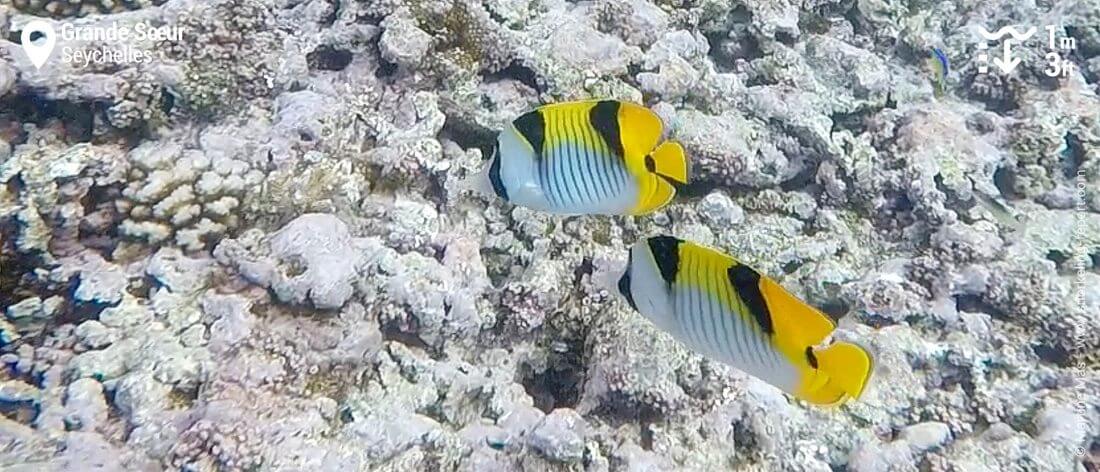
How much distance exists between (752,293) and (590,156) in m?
0.51

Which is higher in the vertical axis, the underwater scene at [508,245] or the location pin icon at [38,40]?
the location pin icon at [38,40]

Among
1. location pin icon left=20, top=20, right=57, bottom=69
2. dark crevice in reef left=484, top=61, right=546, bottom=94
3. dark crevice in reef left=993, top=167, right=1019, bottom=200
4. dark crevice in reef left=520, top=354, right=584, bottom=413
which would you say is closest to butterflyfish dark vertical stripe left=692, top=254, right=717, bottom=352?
dark crevice in reef left=520, top=354, right=584, bottom=413

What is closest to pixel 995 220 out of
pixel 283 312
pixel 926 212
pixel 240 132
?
pixel 926 212

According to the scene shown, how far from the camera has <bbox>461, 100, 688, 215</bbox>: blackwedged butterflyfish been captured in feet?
5.65

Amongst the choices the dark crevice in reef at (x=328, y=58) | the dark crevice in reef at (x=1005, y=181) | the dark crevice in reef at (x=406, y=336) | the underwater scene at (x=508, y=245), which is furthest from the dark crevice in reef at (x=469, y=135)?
the dark crevice in reef at (x=1005, y=181)

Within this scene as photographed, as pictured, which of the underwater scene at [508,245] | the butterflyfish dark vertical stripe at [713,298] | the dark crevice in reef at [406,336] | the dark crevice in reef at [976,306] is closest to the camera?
the butterflyfish dark vertical stripe at [713,298]

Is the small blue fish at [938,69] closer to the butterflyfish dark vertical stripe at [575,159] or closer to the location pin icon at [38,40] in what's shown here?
the butterflyfish dark vertical stripe at [575,159]

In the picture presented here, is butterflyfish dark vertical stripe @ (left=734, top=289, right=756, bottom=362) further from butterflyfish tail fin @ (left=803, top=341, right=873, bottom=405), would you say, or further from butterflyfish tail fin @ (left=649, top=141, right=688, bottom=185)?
butterflyfish tail fin @ (left=649, top=141, right=688, bottom=185)

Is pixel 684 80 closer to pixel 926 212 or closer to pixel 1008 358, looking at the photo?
pixel 926 212

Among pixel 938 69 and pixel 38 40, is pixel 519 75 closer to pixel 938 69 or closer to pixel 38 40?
A: pixel 38 40

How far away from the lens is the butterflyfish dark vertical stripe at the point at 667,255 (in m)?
1.56

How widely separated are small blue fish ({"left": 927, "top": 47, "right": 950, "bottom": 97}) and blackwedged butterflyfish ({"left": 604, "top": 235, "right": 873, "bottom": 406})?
3189mm

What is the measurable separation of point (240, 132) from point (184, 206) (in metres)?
0.44

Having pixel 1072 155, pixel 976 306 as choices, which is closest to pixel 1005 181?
pixel 1072 155
